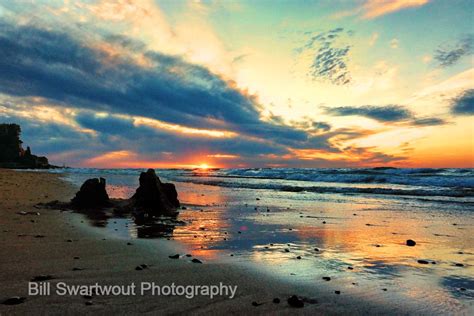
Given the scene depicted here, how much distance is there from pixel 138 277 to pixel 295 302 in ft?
7.57

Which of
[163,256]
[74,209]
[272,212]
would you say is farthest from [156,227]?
[272,212]

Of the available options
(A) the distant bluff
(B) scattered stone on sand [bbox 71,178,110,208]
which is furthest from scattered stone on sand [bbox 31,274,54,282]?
(A) the distant bluff

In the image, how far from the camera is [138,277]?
16.6 ft

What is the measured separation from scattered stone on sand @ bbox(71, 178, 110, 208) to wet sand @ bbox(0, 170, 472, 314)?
5.36 meters

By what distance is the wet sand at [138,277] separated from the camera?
401 cm

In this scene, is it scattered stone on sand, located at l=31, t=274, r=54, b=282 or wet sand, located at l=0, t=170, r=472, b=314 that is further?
scattered stone on sand, located at l=31, t=274, r=54, b=282

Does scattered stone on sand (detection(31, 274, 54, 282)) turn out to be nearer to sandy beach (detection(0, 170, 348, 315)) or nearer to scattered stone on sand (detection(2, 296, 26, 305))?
sandy beach (detection(0, 170, 348, 315))

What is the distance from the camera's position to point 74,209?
12961 millimetres

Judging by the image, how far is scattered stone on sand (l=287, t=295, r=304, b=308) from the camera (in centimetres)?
422

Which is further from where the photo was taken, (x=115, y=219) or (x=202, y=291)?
(x=115, y=219)

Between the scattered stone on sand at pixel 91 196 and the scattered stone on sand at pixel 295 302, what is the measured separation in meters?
11.3

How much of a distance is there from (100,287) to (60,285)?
0.51 metres

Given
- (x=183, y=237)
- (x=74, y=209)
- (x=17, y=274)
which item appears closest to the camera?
(x=17, y=274)

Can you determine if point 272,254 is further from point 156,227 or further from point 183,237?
point 156,227
